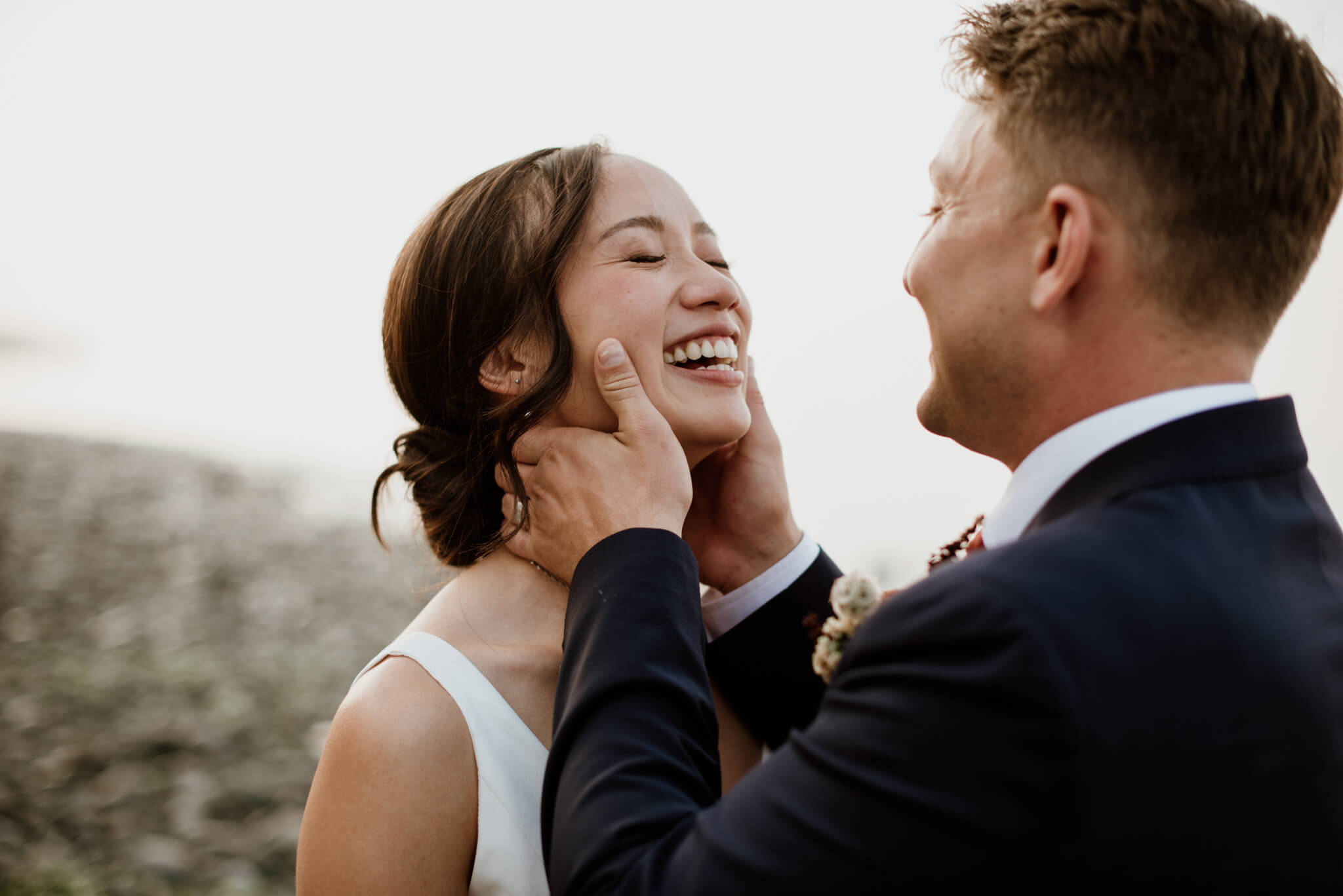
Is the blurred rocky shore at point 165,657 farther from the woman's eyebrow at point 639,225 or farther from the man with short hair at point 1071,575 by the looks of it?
the man with short hair at point 1071,575

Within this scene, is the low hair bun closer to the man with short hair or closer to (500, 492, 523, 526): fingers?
(500, 492, 523, 526): fingers

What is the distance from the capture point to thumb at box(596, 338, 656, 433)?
2.48m

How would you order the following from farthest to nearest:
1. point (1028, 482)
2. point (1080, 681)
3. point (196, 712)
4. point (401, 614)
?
point (401, 614), point (196, 712), point (1028, 482), point (1080, 681)

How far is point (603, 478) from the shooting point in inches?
90.4

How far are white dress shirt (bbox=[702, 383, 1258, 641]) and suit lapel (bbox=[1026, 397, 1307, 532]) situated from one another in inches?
0.8

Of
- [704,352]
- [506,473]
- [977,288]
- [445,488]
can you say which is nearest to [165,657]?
[445,488]

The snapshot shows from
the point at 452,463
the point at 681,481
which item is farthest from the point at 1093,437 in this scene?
the point at 452,463

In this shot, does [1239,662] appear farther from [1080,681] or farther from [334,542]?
[334,542]

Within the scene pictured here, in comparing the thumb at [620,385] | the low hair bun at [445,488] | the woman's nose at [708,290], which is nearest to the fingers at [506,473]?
the low hair bun at [445,488]

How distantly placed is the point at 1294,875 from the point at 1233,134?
1181 millimetres

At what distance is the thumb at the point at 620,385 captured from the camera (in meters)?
2.48

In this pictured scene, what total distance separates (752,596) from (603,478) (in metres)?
0.88

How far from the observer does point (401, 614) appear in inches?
441

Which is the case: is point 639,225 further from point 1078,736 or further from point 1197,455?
point 1078,736
